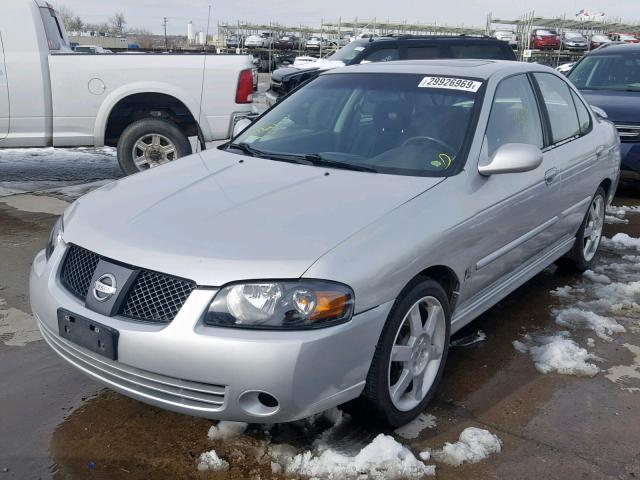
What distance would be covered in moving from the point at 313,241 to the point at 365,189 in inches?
24.2

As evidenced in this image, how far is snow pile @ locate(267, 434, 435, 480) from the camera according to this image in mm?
2590

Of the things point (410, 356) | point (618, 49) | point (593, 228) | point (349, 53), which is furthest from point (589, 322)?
point (349, 53)

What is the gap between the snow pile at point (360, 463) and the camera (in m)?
2.59

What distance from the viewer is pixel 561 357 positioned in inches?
142

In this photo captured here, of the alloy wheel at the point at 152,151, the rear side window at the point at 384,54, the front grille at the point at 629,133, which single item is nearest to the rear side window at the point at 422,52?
the rear side window at the point at 384,54

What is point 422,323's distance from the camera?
9.96 feet

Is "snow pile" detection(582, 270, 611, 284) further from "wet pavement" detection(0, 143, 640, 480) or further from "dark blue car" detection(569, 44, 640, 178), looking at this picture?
"dark blue car" detection(569, 44, 640, 178)

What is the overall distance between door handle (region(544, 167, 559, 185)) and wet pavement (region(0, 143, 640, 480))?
35.8 inches

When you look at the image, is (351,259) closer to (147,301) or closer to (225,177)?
(147,301)

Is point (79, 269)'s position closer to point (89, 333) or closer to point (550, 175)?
point (89, 333)

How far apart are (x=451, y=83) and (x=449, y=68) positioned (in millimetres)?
248

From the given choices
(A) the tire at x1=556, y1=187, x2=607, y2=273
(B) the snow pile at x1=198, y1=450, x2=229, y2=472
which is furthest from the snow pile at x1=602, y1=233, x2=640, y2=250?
(B) the snow pile at x1=198, y1=450, x2=229, y2=472

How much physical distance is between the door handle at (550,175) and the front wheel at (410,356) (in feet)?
4.38

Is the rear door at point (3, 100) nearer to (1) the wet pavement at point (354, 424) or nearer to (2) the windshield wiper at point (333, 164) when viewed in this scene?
Answer: (1) the wet pavement at point (354, 424)
